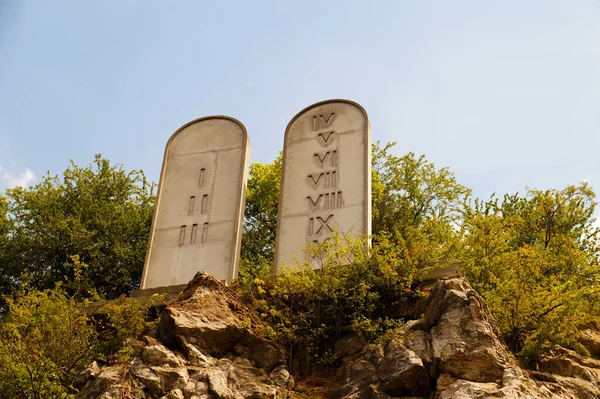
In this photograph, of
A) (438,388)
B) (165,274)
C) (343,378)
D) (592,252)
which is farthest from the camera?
(592,252)

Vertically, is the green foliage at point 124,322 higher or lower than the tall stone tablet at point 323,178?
lower

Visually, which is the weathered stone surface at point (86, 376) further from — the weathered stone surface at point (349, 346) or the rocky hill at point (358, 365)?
the weathered stone surface at point (349, 346)

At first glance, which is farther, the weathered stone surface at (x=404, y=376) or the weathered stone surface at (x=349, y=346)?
the weathered stone surface at (x=349, y=346)

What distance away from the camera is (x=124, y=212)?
28.2 m

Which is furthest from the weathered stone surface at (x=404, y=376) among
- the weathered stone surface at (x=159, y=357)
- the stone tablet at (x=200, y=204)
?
the stone tablet at (x=200, y=204)

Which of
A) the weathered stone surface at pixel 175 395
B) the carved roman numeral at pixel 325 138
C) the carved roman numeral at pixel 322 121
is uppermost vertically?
the carved roman numeral at pixel 322 121

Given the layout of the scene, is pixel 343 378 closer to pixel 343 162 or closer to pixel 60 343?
pixel 60 343

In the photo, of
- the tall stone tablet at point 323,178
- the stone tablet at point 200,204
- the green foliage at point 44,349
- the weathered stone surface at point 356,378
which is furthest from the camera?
the stone tablet at point 200,204

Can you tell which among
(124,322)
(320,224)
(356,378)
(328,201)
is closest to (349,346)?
(356,378)

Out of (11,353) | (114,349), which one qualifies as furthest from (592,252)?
(11,353)

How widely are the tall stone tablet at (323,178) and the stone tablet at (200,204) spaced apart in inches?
48.1

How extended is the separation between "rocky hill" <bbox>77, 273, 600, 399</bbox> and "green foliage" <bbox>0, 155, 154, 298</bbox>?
1276cm

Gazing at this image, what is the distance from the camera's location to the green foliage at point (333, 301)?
13.7 meters

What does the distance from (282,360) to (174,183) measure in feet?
26.0
